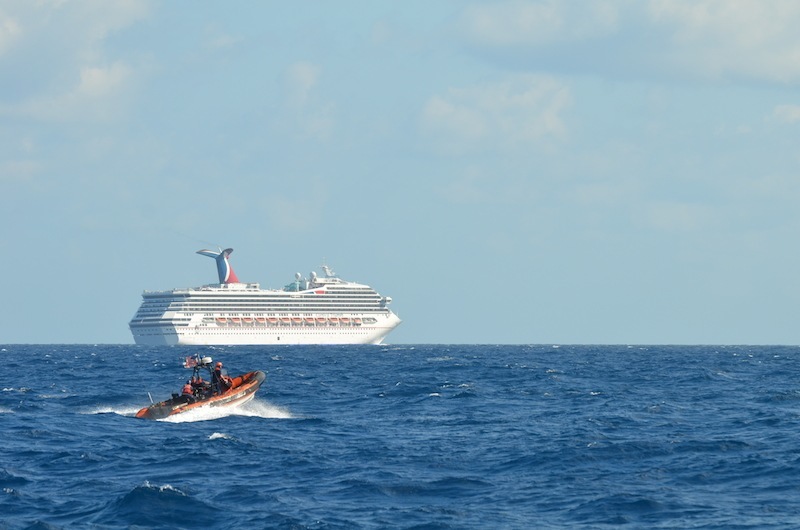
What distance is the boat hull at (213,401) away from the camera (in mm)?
40750

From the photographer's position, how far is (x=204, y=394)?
42.3m

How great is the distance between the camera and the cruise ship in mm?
171625

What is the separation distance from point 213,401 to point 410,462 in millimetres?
14679

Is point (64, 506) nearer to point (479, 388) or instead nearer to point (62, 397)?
point (62, 397)

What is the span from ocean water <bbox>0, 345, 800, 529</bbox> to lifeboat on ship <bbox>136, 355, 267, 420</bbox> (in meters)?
0.59

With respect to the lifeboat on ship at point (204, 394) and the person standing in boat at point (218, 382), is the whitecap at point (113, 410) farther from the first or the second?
the person standing in boat at point (218, 382)

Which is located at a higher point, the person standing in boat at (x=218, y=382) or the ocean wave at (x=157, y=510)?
the person standing in boat at (x=218, y=382)

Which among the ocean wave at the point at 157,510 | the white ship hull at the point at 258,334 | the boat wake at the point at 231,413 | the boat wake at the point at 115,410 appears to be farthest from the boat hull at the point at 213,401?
the white ship hull at the point at 258,334

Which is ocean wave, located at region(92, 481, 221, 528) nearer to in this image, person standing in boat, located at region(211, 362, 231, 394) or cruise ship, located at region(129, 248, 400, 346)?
person standing in boat, located at region(211, 362, 231, 394)

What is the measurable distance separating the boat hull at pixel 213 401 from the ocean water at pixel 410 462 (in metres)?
0.51

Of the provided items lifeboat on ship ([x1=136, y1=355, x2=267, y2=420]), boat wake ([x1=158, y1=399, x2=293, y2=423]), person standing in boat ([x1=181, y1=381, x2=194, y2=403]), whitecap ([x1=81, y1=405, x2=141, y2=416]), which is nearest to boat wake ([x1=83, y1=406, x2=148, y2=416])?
whitecap ([x1=81, y1=405, x2=141, y2=416])

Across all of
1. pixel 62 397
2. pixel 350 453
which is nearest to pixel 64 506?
pixel 350 453

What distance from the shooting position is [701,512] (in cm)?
2208

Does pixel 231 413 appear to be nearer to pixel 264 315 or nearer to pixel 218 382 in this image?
pixel 218 382
